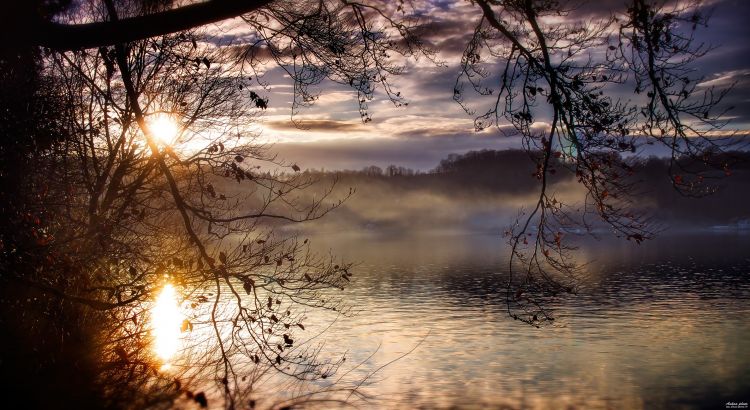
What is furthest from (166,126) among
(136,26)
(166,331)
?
(166,331)

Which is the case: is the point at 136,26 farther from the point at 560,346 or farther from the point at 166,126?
the point at 560,346

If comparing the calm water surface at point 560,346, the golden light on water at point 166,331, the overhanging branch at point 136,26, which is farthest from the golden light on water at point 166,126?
the calm water surface at point 560,346

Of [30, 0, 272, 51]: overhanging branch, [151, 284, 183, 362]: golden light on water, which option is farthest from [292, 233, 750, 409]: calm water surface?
[30, 0, 272, 51]: overhanging branch

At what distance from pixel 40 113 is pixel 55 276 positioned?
3953 millimetres

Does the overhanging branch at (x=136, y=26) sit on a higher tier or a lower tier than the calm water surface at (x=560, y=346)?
higher

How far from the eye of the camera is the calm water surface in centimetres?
1923

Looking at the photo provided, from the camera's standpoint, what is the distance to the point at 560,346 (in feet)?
87.0

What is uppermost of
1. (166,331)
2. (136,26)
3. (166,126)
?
(136,26)

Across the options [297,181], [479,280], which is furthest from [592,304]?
[297,181]

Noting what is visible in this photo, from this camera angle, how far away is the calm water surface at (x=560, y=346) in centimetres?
1923

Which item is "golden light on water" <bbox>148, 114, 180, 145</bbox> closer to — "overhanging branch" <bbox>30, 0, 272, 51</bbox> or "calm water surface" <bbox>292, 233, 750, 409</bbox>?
"overhanging branch" <bbox>30, 0, 272, 51</bbox>

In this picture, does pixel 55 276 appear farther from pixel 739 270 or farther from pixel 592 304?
pixel 739 270

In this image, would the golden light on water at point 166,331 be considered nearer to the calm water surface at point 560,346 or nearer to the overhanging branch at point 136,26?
the calm water surface at point 560,346

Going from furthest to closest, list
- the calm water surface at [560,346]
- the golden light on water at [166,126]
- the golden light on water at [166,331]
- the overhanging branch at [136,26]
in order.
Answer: the golden light on water at [166,331]
the calm water surface at [560,346]
the golden light on water at [166,126]
the overhanging branch at [136,26]
